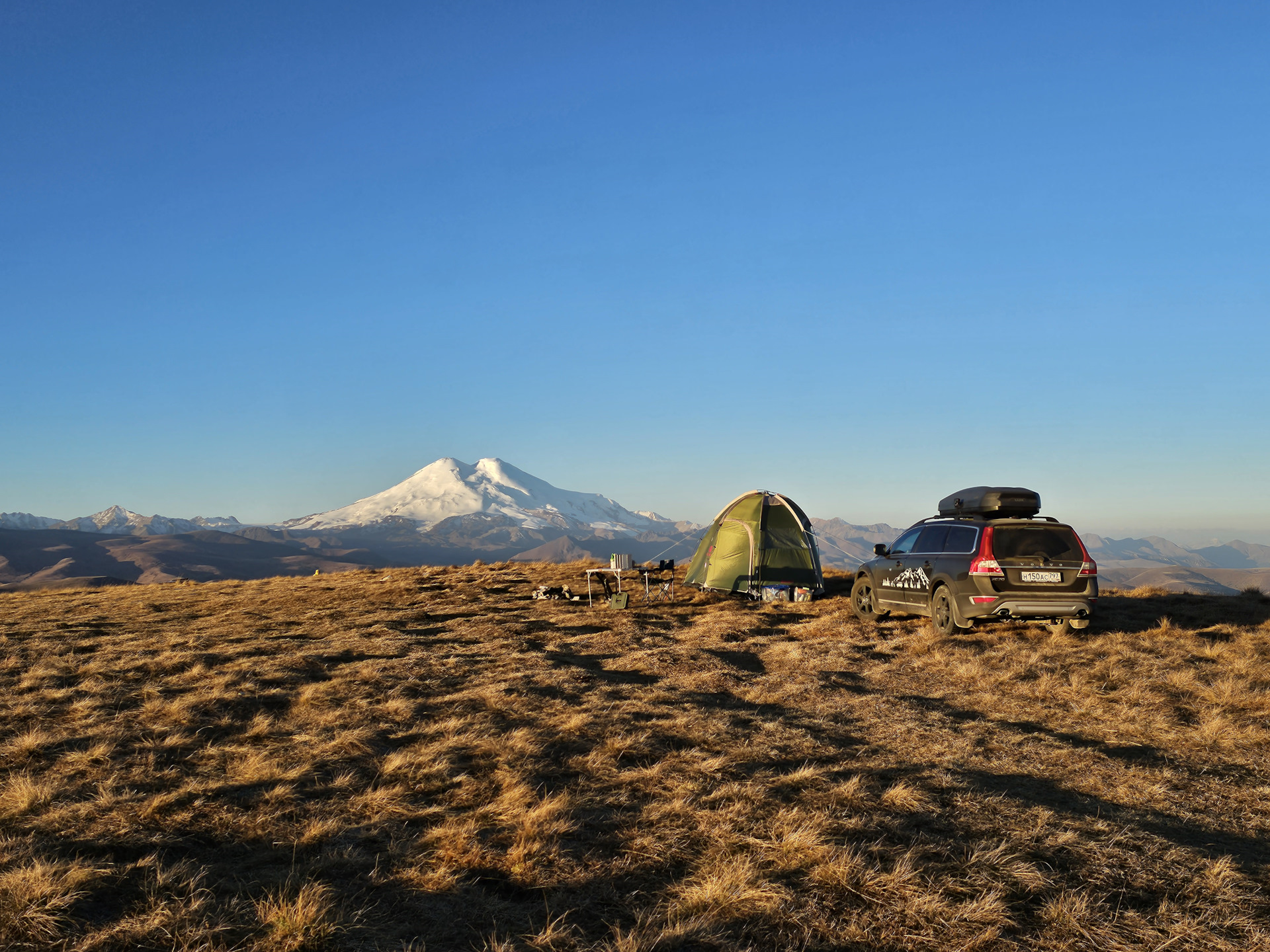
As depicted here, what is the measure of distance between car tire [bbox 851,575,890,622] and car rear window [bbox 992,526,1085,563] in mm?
3823

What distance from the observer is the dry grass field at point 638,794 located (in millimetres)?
4605

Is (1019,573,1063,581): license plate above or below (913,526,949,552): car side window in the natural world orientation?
below

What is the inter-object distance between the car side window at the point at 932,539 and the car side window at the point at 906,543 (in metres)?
0.24

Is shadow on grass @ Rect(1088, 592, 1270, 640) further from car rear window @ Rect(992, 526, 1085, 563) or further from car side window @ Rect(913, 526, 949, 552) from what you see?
car side window @ Rect(913, 526, 949, 552)

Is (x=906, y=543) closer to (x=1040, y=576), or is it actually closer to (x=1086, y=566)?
(x=1040, y=576)

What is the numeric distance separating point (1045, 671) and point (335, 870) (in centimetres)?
1035

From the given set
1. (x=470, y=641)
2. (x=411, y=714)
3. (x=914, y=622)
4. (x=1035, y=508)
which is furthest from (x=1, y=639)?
(x=1035, y=508)

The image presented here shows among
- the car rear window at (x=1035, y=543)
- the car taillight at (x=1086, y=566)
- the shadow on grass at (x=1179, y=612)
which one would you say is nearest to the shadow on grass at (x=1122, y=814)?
the car rear window at (x=1035, y=543)

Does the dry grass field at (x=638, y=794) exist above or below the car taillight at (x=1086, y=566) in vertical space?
below

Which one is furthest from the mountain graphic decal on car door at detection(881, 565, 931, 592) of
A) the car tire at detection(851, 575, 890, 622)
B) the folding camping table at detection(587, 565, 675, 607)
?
the folding camping table at detection(587, 565, 675, 607)

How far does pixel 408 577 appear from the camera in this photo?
24.9m

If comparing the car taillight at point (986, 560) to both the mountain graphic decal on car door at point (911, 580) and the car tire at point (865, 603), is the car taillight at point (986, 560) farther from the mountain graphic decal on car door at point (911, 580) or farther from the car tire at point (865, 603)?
the car tire at point (865, 603)

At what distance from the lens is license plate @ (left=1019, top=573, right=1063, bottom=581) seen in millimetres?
12859

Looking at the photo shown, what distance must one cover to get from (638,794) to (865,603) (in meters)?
11.2
